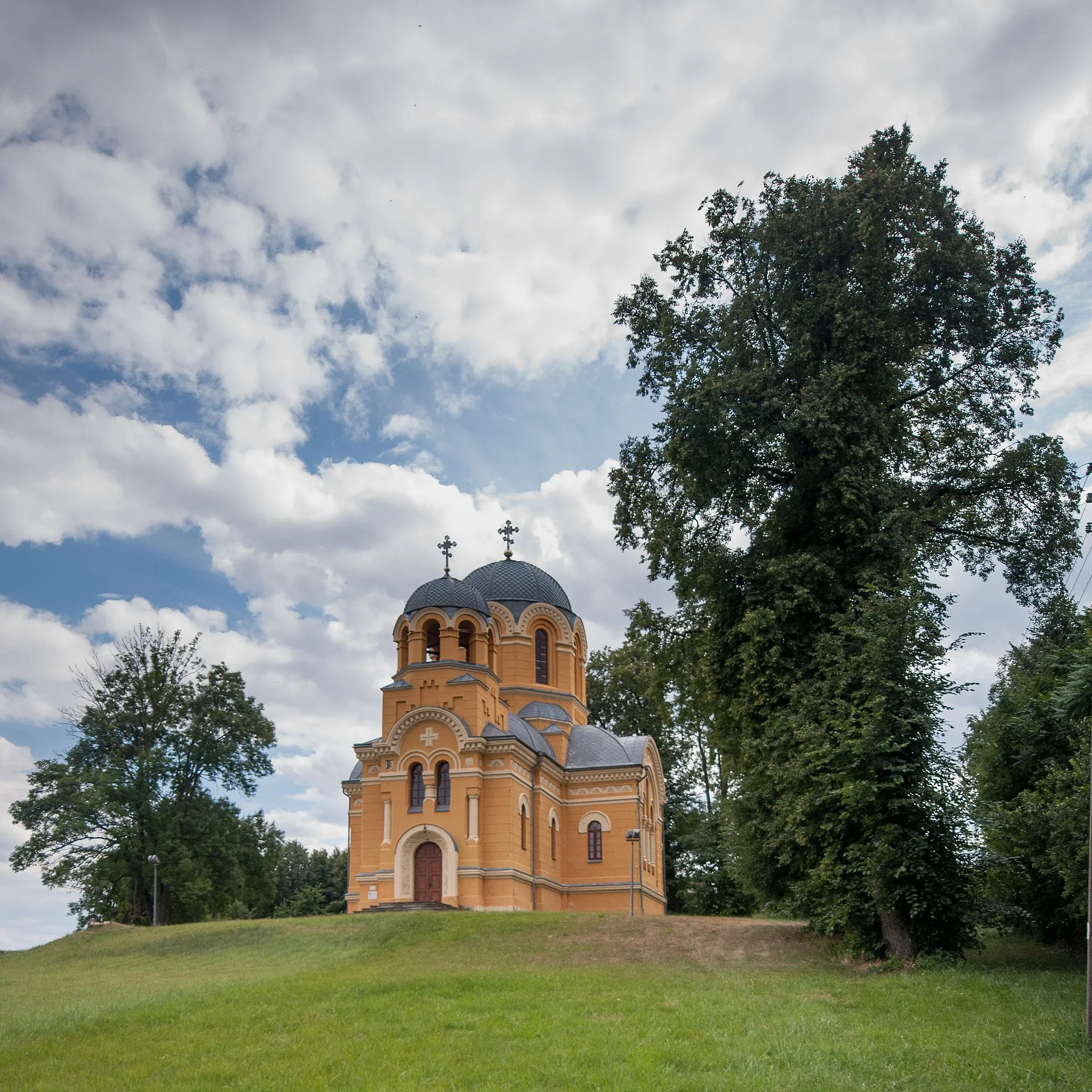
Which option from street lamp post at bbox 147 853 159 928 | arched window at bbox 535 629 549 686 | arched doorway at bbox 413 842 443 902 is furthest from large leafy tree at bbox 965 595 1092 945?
street lamp post at bbox 147 853 159 928

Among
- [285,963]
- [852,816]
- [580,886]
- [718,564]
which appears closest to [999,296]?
[718,564]

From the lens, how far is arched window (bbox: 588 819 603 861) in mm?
36281

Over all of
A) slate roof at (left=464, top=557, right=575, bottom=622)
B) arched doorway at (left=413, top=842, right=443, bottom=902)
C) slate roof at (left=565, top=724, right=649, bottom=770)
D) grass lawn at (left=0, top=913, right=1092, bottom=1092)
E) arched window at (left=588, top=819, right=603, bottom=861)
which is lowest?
grass lawn at (left=0, top=913, right=1092, bottom=1092)

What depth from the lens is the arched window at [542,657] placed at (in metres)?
39.9

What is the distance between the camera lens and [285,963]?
21.6 m

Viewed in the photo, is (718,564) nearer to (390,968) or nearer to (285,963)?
(390,968)

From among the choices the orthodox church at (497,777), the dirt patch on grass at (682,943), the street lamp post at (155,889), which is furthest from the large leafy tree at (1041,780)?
the street lamp post at (155,889)

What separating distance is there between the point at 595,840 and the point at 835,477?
19.4 meters

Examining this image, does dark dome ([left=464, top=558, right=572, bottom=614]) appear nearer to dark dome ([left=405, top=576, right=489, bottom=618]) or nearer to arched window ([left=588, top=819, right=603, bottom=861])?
dark dome ([left=405, top=576, right=489, bottom=618])

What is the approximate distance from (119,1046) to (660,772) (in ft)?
97.4

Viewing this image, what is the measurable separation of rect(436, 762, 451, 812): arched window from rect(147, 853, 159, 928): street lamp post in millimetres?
9514

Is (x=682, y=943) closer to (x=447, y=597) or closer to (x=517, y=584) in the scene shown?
(x=447, y=597)

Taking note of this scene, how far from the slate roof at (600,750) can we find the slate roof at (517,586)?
180 inches

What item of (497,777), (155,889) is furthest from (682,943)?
(155,889)
